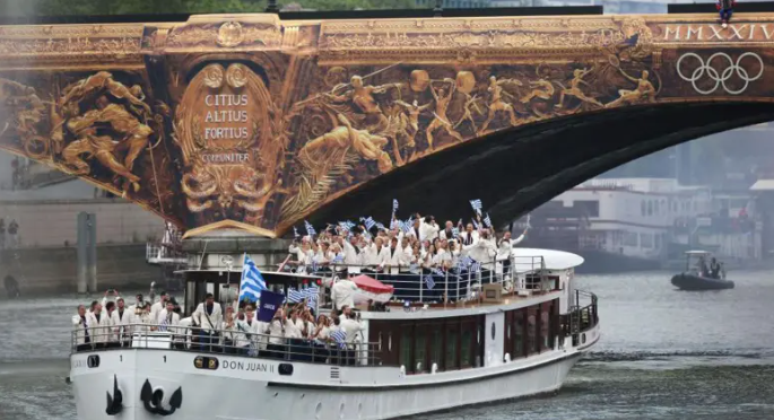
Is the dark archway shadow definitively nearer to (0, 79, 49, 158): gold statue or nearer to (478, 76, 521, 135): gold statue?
(478, 76, 521, 135): gold statue

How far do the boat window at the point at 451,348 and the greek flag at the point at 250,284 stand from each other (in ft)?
22.4

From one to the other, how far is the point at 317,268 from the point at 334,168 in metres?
22.3

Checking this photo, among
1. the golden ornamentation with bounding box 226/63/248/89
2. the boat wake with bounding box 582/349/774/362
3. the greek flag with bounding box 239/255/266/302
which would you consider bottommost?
the boat wake with bounding box 582/349/774/362

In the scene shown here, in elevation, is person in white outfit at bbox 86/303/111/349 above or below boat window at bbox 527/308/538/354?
above

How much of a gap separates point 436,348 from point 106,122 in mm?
26744

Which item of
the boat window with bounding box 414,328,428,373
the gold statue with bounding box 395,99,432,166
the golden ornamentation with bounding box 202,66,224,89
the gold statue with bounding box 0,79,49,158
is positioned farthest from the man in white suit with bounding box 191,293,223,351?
the gold statue with bounding box 0,79,49,158

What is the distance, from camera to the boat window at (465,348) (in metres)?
53.9

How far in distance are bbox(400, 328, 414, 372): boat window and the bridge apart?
2155cm

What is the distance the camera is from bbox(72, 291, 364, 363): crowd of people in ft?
153

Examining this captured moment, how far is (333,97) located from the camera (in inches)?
2921

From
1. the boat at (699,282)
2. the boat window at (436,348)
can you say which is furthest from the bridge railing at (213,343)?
the boat at (699,282)

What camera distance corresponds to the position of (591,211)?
163750 mm

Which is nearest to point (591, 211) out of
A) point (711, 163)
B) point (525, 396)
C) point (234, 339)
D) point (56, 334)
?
point (711, 163)

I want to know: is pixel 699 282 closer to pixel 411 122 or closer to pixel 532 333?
pixel 411 122
